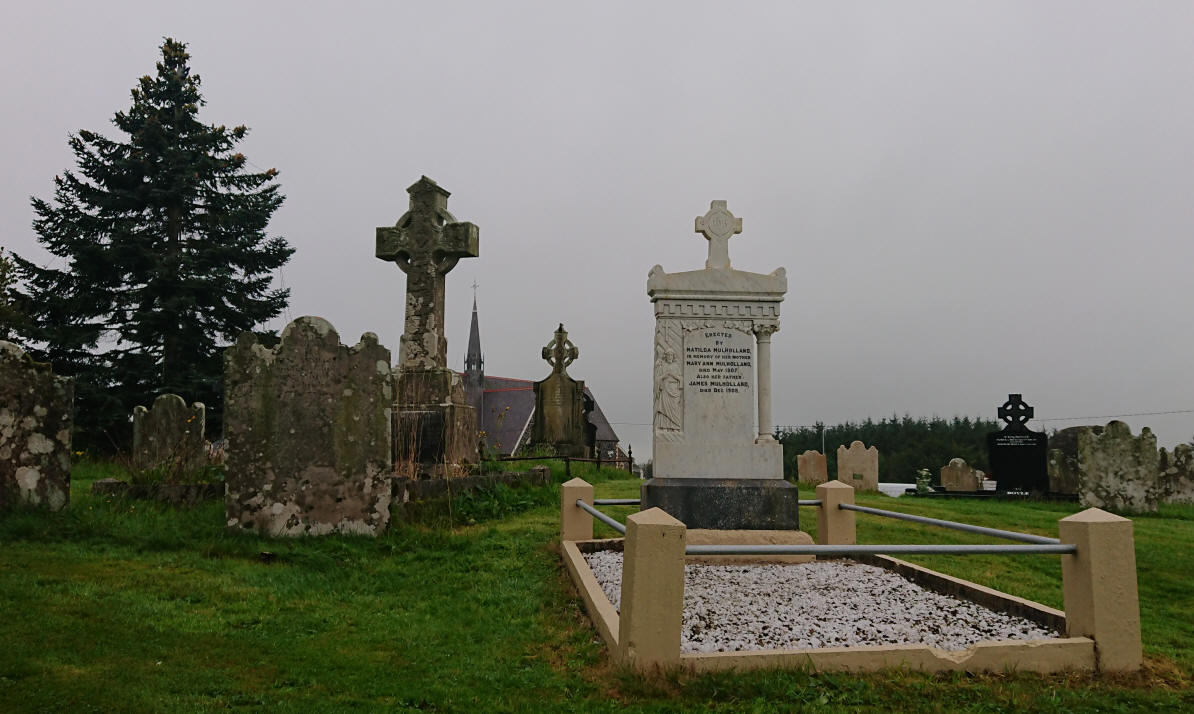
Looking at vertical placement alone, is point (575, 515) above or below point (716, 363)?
below

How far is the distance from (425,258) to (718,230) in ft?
18.5

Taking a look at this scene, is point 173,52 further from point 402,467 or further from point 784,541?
point 784,541

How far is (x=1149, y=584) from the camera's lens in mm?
7727

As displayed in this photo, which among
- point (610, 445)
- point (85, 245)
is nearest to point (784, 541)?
point (610, 445)

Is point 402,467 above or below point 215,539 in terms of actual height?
above

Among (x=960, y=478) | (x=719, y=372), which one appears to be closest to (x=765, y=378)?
A: (x=719, y=372)

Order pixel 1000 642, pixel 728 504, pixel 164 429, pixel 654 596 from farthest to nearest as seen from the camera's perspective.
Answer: pixel 164 429 → pixel 728 504 → pixel 1000 642 → pixel 654 596

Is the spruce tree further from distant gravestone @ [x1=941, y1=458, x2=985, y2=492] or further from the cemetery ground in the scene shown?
distant gravestone @ [x1=941, y1=458, x2=985, y2=492]

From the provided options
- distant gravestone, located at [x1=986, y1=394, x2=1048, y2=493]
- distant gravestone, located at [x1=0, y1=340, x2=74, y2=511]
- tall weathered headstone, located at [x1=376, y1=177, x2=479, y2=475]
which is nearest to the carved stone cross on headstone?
tall weathered headstone, located at [x1=376, y1=177, x2=479, y2=475]

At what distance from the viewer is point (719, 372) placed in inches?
342

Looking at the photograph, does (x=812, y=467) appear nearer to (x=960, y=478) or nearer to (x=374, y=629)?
(x=960, y=478)

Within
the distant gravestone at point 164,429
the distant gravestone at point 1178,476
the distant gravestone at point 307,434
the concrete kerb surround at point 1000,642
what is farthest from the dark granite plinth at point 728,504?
the distant gravestone at point 1178,476

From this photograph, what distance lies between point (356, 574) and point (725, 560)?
Result: 3715 mm

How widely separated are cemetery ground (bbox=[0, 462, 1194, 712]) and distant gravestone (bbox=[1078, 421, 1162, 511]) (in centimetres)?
496
